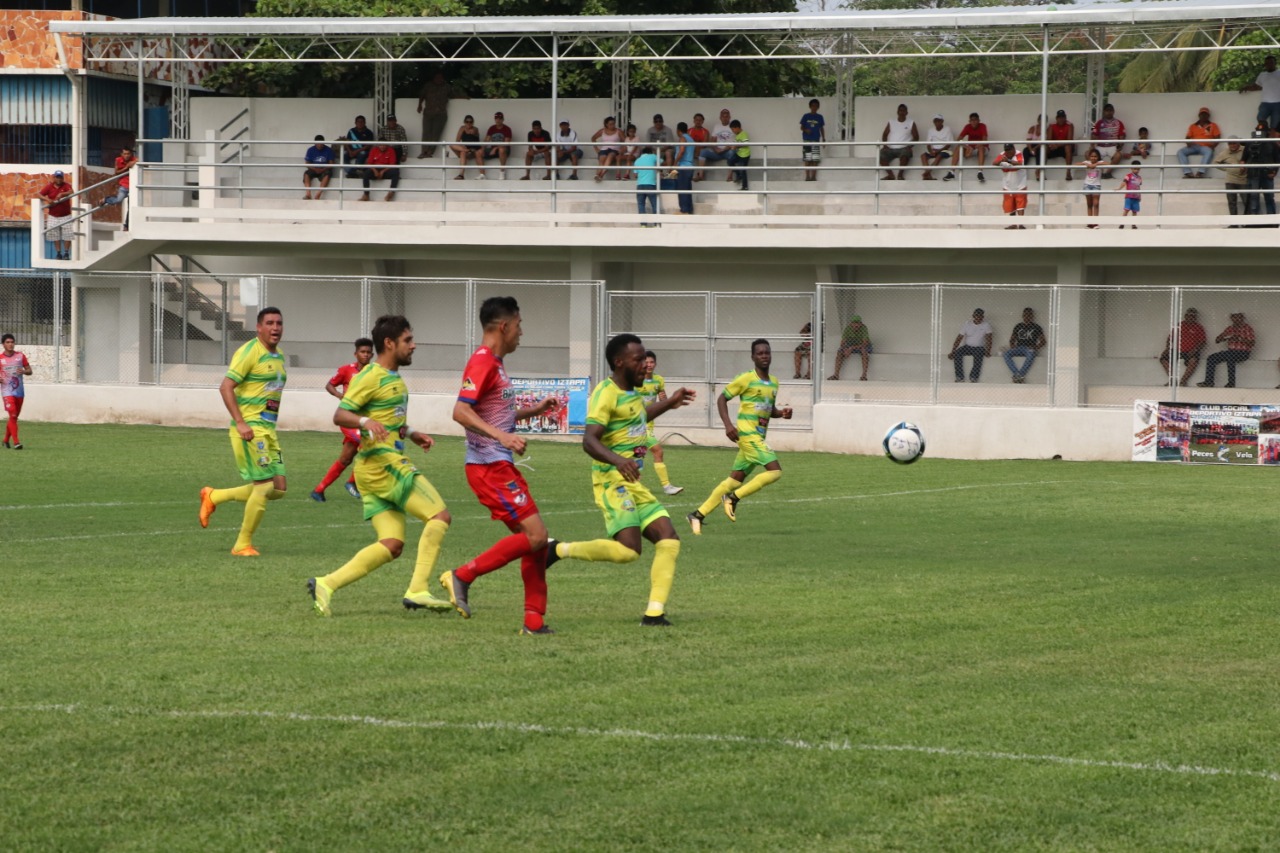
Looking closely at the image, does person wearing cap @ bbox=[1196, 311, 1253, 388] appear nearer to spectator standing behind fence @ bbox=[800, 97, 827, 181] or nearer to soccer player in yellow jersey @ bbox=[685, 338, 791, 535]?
spectator standing behind fence @ bbox=[800, 97, 827, 181]

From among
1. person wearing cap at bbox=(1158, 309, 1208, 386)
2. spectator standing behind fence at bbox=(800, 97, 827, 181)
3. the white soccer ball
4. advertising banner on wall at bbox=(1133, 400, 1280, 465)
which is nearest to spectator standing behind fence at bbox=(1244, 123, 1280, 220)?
person wearing cap at bbox=(1158, 309, 1208, 386)

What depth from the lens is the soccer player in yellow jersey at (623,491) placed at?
32.3 feet

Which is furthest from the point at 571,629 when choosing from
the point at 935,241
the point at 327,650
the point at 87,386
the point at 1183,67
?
the point at 1183,67

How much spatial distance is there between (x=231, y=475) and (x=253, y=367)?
8240 millimetres

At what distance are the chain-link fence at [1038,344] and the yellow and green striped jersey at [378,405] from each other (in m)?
18.4

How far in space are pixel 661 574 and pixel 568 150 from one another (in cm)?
2642

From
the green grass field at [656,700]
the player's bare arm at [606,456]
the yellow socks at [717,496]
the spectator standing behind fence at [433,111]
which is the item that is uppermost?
the spectator standing behind fence at [433,111]

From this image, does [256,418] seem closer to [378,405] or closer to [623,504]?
[378,405]

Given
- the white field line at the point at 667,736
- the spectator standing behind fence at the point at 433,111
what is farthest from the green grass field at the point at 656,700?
the spectator standing behind fence at the point at 433,111

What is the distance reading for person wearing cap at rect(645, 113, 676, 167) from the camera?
34.9m

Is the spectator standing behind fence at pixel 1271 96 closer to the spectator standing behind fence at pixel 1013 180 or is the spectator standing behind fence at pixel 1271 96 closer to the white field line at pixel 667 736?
the spectator standing behind fence at pixel 1013 180

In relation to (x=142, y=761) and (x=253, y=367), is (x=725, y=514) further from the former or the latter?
(x=142, y=761)

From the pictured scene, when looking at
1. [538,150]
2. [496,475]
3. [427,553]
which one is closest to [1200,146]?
[538,150]

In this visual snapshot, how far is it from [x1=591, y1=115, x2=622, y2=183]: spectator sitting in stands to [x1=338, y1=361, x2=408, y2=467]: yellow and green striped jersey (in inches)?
952
